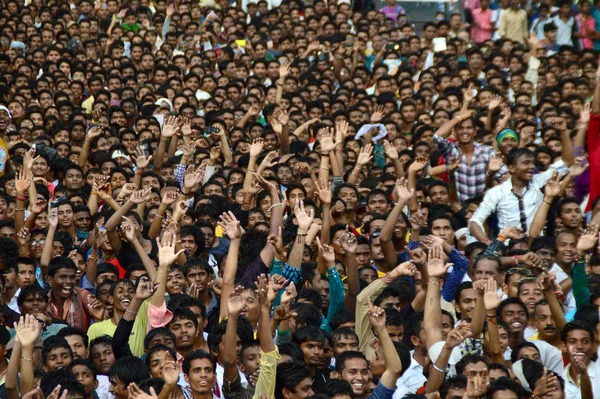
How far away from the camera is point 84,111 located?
13.0 m

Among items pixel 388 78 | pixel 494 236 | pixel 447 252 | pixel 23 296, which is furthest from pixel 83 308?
pixel 388 78

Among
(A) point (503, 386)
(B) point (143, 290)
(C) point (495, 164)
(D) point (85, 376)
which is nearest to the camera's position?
(A) point (503, 386)

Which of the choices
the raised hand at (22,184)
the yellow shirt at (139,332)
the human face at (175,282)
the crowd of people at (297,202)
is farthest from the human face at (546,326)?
the raised hand at (22,184)

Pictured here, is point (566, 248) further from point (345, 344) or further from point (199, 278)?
point (199, 278)

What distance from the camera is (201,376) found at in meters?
6.39

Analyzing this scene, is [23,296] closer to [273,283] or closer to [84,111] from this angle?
[273,283]

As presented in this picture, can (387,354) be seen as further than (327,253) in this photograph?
No

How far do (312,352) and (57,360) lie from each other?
149cm

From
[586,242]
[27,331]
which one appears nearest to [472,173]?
[586,242]

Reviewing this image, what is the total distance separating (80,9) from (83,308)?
9888 millimetres

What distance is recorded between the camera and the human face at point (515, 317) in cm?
720

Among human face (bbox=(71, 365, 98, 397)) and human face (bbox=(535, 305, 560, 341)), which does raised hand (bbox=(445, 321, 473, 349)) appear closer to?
human face (bbox=(535, 305, 560, 341))

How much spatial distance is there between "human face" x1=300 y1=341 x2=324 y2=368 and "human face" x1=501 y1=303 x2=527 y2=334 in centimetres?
116

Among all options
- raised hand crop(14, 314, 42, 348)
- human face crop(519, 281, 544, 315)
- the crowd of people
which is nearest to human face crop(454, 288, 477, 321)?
the crowd of people
